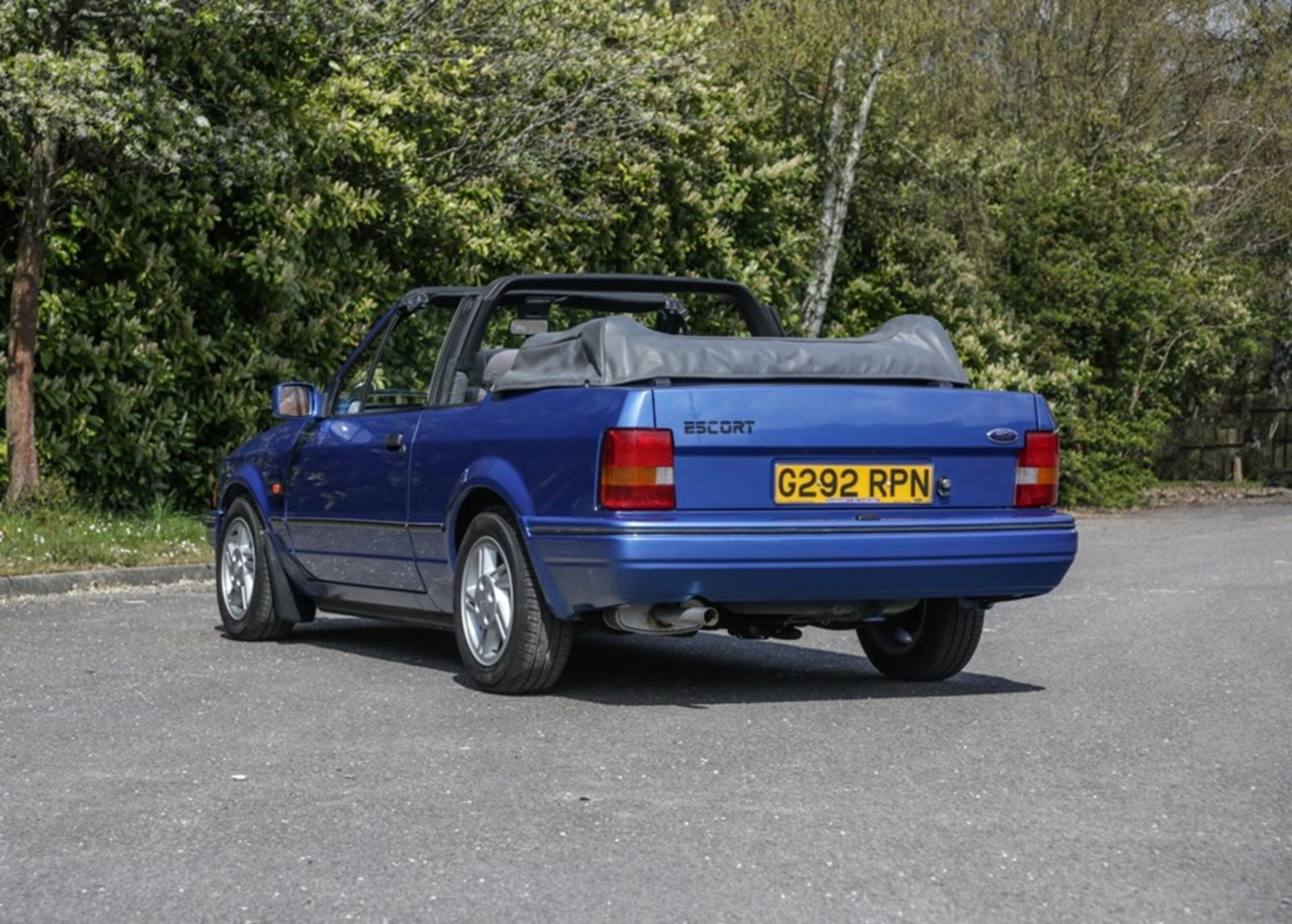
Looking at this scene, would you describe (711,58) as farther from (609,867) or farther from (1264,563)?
(609,867)

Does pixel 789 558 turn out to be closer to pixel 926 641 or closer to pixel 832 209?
pixel 926 641

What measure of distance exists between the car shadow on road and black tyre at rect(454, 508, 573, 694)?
0.73 ft

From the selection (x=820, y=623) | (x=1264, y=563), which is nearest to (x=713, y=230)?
(x=1264, y=563)

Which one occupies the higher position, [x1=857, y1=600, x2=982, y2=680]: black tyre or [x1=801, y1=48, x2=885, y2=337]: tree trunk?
[x1=801, y1=48, x2=885, y2=337]: tree trunk

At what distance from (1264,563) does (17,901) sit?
12682 mm

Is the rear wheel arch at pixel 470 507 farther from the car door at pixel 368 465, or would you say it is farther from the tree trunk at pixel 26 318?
the tree trunk at pixel 26 318

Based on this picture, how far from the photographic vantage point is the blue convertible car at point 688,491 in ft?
23.9

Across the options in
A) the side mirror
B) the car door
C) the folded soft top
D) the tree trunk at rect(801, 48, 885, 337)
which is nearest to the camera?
the folded soft top

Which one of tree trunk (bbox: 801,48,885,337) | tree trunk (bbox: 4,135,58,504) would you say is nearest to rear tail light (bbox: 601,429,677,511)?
tree trunk (bbox: 4,135,58,504)

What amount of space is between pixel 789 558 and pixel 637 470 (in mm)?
628

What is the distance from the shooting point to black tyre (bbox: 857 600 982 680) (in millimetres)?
8359

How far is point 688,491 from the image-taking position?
732 cm

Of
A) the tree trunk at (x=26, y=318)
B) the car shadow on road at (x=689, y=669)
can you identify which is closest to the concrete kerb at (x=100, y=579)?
the tree trunk at (x=26, y=318)

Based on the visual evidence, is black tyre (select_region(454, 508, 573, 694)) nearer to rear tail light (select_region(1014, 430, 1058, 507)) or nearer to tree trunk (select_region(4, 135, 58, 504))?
rear tail light (select_region(1014, 430, 1058, 507))
